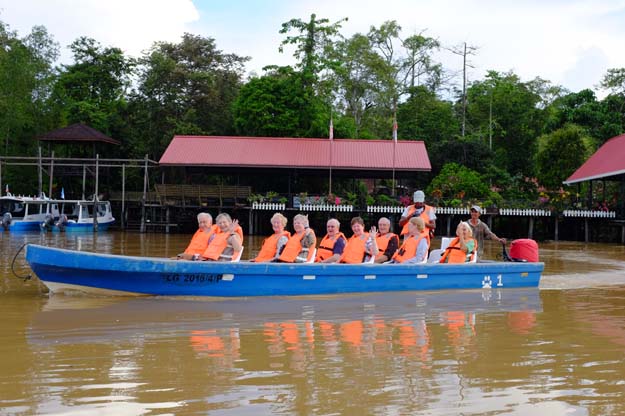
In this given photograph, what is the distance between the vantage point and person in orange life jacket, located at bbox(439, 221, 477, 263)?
11.5 metres

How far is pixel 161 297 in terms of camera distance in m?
10.5

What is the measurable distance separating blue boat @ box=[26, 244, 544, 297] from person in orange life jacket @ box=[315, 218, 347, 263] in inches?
19.3

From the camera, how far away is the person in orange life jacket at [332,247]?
11391 millimetres

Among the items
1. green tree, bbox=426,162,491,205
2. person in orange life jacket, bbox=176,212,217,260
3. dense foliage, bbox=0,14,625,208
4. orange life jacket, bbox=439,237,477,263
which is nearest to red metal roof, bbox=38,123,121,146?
dense foliage, bbox=0,14,625,208

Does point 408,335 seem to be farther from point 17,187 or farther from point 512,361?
point 17,187

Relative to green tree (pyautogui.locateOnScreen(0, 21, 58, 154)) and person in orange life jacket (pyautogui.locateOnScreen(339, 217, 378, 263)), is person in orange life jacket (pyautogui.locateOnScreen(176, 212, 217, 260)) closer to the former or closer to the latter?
person in orange life jacket (pyautogui.locateOnScreen(339, 217, 378, 263))

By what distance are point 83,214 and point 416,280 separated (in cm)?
2477

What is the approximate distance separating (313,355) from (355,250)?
4783mm

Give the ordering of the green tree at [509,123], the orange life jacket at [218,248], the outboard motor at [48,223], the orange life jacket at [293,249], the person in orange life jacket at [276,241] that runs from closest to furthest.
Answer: the orange life jacket at [218,248]
the orange life jacket at [293,249]
the person in orange life jacket at [276,241]
the outboard motor at [48,223]
the green tree at [509,123]

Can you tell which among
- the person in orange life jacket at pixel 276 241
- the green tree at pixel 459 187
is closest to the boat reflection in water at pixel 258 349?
the person in orange life jacket at pixel 276 241

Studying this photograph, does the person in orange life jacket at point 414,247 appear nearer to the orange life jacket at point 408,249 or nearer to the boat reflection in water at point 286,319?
→ the orange life jacket at point 408,249

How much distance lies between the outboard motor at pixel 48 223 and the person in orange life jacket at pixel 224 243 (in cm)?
2213

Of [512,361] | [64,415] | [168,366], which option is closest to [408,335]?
[512,361]

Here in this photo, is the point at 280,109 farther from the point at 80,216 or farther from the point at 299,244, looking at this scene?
the point at 299,244
